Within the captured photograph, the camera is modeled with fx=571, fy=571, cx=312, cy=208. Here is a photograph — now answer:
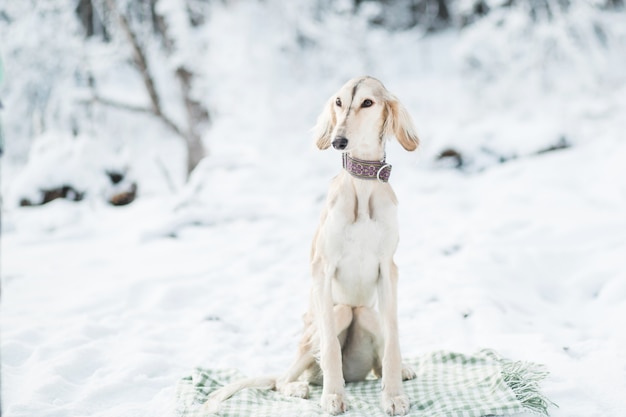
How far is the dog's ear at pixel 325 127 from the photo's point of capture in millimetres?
2490

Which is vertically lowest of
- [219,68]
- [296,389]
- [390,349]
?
[296,389]

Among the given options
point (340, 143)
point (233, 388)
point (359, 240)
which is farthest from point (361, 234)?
point (233, 388)

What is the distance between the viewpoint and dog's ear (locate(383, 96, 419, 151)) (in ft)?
7.96

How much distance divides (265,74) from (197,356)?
21.3 feet

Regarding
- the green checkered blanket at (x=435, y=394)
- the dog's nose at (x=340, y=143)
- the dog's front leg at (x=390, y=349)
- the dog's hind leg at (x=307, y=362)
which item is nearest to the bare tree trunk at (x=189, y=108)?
the green checkered blanket at (x=435, y=394)

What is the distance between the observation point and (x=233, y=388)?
99.4 inches

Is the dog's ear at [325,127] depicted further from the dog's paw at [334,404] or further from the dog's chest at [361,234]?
the dog's paw at [334,404]

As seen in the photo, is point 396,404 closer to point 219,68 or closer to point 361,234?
point 361,234

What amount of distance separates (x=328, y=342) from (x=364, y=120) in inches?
37.4

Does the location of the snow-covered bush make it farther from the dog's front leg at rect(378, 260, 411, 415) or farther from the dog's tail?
the dog's front leg at rect(378, 260, 411, 415)

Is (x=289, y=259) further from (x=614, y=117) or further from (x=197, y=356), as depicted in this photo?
(x=614, y=117)

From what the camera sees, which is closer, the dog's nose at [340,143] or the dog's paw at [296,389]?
the dog's nose at [340,143]

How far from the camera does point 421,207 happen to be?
6312mm

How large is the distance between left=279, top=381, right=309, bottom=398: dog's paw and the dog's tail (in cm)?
8
